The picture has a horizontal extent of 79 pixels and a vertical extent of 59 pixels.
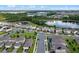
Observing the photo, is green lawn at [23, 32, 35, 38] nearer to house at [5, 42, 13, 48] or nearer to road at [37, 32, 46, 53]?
→ road at [37, 32, 46, 53]

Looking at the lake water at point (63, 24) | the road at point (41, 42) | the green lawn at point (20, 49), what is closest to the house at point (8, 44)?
the green lawn at point (20, 49)

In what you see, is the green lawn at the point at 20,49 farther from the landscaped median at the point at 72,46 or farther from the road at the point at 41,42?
the landscaped median at the point at 72,46

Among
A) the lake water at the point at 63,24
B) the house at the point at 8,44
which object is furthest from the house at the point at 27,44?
the lake water at the point at 63,24

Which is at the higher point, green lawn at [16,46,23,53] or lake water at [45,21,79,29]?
lake water at [45,21,79,29]

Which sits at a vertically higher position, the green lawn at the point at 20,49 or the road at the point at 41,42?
the road at the point at 41,42

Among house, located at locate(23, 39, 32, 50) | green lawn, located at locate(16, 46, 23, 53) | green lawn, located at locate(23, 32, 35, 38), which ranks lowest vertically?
green lawn, located at locate(16, 46, 23, 53)

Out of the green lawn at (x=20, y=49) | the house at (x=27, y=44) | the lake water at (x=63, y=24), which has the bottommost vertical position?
the green lawn at (x=20, y=49)

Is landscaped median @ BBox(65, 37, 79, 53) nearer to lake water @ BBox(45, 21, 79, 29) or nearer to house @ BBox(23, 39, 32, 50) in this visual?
lake water @ BBox(45, 21, 79, 29)

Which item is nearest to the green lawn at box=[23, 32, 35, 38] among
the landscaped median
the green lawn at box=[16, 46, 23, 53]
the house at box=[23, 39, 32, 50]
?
the house at box=[23, 39, 32, 50]

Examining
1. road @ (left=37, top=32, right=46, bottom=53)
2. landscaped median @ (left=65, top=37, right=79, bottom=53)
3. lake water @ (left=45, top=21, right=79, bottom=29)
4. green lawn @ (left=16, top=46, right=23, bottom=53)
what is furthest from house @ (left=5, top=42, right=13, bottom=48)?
landscaped median @ (left=65, top=37, right=79, bottom=53)

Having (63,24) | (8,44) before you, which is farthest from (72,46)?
(8,44)

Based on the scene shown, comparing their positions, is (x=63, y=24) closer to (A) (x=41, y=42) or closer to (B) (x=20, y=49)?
(A) (x=41, y=42)
